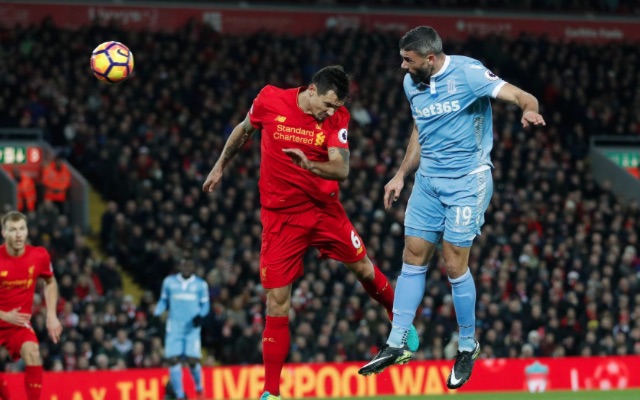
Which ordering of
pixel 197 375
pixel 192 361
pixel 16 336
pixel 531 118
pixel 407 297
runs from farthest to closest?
pixel 192 361 < pixel 197 375 < pixel 16 336 < pixel 407 297 < pixel 531 118

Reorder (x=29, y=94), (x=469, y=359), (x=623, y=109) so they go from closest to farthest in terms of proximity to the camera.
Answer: (x=469, y=359) < (x=29, y=94) < (x=623, y=109)

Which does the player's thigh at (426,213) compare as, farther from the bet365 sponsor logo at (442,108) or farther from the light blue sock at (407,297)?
the bet365 sponsor logo at (442,108)

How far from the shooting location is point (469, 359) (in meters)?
8.84

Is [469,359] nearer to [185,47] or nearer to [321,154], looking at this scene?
[321,154]

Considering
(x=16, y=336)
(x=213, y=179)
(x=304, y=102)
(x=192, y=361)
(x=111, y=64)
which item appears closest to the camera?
(x=304, y=102)

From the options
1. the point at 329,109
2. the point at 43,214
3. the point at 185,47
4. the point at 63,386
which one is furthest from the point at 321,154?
the point at 185,47

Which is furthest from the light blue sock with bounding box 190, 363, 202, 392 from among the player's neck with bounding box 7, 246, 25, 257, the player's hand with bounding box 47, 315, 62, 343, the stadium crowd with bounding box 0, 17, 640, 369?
the player's neck with bounding box 7, 246, 25, 257

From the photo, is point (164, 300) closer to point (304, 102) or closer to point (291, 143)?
point (291, 143)

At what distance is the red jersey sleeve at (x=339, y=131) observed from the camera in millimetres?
8961

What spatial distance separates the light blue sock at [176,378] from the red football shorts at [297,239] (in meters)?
6.67

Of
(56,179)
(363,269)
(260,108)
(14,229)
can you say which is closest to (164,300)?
(14,229)

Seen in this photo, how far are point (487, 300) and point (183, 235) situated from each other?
5.29m

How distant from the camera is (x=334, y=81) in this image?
8750 millimetres

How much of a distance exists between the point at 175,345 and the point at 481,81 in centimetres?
865
